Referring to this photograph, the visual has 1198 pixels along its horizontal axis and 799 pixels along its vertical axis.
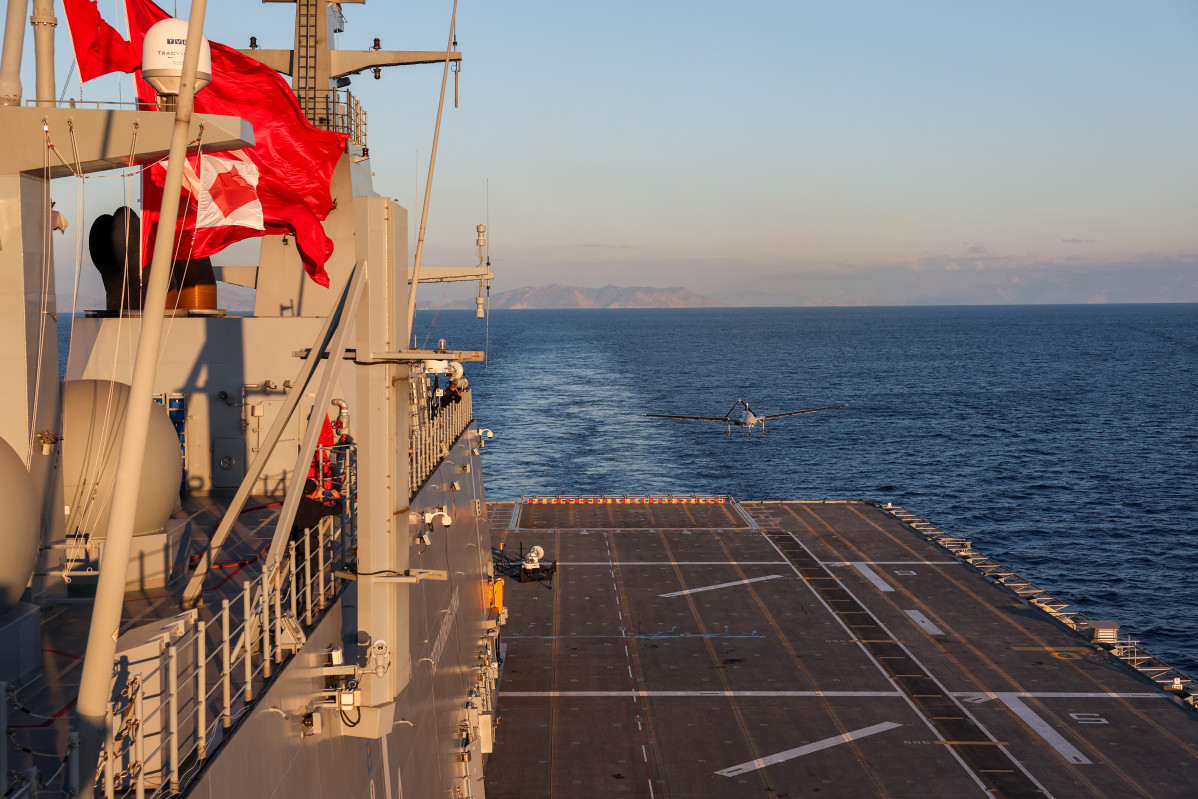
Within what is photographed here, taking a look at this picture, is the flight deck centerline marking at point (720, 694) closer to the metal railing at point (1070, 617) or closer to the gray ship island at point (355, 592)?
the gray ship island at point (355, 592)

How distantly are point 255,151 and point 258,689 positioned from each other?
1219cm

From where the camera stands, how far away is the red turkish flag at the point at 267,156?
16797 millimetres

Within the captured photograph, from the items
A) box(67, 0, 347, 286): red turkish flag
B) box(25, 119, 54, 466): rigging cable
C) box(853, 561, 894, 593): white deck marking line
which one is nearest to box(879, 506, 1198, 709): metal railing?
box(853, 561, 894, 593): white deck marking line

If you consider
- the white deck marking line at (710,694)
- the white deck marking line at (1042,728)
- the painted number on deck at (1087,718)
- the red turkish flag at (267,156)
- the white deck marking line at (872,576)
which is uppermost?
the red turkish flag at (267,156)

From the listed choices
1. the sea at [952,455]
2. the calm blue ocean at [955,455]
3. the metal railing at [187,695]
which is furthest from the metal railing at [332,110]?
the calm blue ocean at [955,455]

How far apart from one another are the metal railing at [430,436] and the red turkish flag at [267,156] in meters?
3.86

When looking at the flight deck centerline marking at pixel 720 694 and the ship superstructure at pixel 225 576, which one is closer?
the ship superstructure at pixel 225 576

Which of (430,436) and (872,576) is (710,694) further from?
(430,436)

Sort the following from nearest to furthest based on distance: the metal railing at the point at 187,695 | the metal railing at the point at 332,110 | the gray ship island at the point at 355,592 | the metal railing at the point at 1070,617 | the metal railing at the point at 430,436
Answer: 1. the metal railing at the point at 187,695
2. the gray ship island at the point at 355,592
3. the metal railing at the point at 430,436
4. the metal railing at the point at 332,110
5. the metal railing at the point at 1070,617

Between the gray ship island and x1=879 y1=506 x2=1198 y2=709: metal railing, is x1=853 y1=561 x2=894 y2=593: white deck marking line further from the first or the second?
x1=879 y1=506 x2=1198 y2=709: metal railing

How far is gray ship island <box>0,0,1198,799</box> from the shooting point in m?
9.61

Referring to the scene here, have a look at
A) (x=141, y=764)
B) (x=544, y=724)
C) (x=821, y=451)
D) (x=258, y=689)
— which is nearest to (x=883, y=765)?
(x=544, y=724)

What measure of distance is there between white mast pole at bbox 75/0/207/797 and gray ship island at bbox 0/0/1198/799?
3cm

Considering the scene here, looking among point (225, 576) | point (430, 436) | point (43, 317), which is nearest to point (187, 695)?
point (43, 317)
